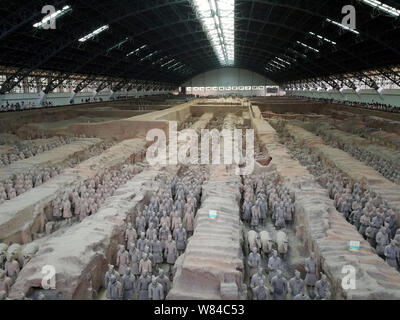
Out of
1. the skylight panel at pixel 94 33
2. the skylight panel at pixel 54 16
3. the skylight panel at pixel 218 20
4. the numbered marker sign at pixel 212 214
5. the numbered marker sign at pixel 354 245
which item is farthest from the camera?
the skylight panel at pixel 218 20

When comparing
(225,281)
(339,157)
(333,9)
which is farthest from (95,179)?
(333,9)

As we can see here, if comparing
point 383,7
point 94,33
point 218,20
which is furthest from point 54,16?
point 383,7

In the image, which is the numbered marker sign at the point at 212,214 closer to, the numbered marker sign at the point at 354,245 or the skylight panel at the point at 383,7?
the numbered marker sign at the point at 354,245

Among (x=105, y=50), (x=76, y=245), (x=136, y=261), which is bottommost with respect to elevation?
(x=136, y=261)

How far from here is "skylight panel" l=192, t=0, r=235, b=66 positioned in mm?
24406

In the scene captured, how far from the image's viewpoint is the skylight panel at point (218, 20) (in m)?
24.4

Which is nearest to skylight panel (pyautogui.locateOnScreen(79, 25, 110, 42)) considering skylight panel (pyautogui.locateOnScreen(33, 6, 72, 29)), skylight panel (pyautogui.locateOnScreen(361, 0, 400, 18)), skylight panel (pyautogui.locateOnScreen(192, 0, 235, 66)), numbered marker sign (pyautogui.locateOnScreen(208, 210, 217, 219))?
skylight panel (pyautogui.locateOnScreen(33, 6, 72, 29))

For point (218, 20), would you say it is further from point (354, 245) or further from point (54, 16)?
point (354, 245)

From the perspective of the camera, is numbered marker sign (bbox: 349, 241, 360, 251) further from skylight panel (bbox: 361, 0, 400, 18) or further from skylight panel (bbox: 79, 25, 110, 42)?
skylight panel (bbox: 79, 25, 110, 42)

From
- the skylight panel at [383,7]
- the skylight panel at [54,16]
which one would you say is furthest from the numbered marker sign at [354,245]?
Answer: the skylight panel at [54,16]

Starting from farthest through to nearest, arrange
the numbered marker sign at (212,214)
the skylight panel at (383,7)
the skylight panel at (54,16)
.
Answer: the skylight panel at (54,16), the skylight panel at (383,7), the numbered marker sign at (212,214)

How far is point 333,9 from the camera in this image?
19359 millimetres

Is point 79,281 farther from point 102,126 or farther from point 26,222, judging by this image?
point 102,126

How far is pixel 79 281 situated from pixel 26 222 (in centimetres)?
332
